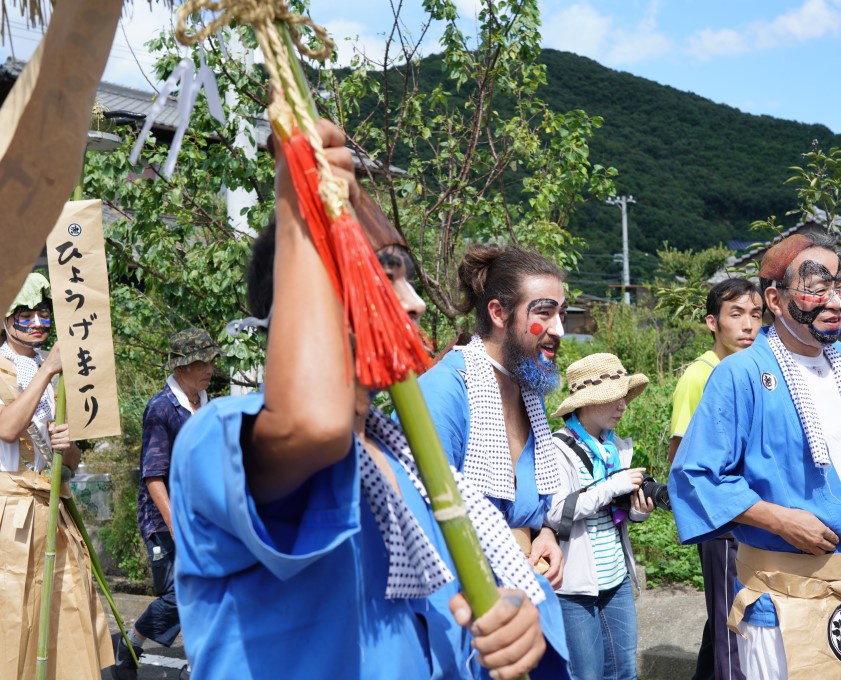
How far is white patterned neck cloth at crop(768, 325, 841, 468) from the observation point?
3.29m

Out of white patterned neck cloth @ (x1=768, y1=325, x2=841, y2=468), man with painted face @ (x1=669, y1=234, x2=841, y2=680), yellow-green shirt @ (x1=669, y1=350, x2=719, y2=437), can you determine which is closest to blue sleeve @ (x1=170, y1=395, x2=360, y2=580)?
man with painted face @ (x1=669, y1=234, x2=841, y2=680)

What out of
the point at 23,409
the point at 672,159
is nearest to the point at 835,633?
the point at 23,409

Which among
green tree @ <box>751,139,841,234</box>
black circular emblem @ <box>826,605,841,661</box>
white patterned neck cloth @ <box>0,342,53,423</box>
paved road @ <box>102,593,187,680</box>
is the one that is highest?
green tree @ <box>751,139,841,234</box>

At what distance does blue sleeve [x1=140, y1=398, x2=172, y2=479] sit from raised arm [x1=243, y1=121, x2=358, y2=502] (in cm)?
417

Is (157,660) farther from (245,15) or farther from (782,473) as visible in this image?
(245,15)

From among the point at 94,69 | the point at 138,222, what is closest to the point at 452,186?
the point at 138,222

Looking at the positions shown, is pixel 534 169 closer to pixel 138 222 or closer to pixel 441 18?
pixel 441 18

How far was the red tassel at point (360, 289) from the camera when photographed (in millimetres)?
1250

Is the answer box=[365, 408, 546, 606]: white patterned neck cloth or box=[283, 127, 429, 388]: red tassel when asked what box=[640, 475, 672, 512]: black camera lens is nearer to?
box=[365, 408, 546, 606]: white patterned neck cloth

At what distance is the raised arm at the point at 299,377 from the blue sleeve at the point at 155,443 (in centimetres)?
417

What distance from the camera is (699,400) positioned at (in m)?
4.43

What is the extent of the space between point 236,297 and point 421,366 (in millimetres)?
4772

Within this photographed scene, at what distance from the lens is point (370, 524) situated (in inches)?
60.6

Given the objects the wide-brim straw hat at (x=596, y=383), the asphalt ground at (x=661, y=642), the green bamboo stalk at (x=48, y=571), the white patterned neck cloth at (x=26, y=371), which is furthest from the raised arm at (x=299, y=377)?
the asphalt ground at (x=661, y=642)
